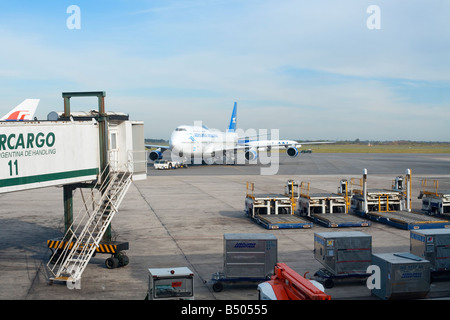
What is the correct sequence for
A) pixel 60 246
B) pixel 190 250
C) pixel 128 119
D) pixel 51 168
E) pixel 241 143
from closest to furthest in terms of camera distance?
pixel 51 168, pixel 60 246, pixel 128 119, pixel 190 250, pixel 241 143

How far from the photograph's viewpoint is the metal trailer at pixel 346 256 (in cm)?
1537

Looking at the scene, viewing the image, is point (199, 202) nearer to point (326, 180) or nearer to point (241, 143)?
point (326, 180)

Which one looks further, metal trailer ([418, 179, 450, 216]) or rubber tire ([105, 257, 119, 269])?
metal trailer ([418, 179, 450, 216])

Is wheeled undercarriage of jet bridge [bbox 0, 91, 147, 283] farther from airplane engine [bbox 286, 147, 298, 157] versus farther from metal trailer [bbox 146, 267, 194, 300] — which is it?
airplane engine [bbox 286, 147, 298, 157]

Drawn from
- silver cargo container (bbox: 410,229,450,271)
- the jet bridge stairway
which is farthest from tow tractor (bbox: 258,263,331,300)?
the jet bridge stairway

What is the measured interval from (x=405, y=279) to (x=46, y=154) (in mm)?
11985

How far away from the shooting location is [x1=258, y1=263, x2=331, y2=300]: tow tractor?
9891 millimetres

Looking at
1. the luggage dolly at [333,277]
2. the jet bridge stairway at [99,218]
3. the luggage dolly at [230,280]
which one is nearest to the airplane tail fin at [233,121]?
the jet bridge stairway at [99,218]

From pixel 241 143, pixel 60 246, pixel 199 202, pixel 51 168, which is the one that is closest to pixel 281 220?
pixel 199 202

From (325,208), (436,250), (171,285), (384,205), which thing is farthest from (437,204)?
(171,285)

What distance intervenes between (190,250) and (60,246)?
548cm

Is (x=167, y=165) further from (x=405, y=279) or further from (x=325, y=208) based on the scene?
(x=405, y=279)

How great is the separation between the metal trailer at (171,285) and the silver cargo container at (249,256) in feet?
9.62
